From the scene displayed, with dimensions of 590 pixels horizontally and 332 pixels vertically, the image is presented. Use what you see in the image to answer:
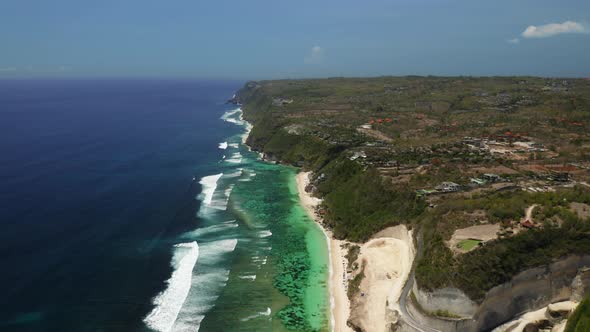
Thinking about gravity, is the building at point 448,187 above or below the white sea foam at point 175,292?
above

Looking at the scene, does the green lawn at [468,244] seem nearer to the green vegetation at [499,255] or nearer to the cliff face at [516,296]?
the green vegetation at [499,255]

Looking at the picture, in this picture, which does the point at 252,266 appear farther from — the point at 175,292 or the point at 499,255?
the point at 499,255

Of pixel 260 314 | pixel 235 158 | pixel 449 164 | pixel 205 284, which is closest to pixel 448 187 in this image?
pixel 449 164

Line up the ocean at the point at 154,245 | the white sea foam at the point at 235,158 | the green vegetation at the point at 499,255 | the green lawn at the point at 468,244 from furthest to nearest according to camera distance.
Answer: the white sea foam at the point at 235,158, the ocean at the point at 154,245, the green lawn at the point at 468,244, the green vegetation at the point at 499,255

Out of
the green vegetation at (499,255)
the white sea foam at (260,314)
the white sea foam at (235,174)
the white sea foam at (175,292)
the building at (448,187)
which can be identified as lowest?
the white sea foam at (260,314)

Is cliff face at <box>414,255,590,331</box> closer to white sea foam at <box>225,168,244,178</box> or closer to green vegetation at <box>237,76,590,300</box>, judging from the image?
green vegetation at <box>237,76,590,300</box>

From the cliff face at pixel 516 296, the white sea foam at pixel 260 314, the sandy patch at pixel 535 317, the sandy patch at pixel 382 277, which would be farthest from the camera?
the white sea foam at pixel 260 314

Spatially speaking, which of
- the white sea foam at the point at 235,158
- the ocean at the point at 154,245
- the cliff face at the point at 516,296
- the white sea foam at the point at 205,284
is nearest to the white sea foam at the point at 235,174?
the ocean at the point at 154,245

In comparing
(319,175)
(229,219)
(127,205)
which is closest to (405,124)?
(319,175)
